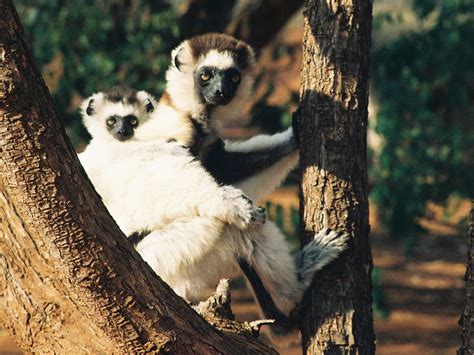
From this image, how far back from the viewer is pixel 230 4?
26.0ft

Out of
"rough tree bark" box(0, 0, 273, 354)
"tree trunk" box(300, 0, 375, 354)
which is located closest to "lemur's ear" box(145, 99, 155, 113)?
"tree trunk" box(300, 0, 375, 354)

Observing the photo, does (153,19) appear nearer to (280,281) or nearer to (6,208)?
(280,281)

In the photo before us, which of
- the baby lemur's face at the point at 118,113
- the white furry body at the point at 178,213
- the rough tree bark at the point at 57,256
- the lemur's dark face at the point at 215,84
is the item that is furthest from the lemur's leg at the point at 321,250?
the baby lemur's face at the point at 118,113

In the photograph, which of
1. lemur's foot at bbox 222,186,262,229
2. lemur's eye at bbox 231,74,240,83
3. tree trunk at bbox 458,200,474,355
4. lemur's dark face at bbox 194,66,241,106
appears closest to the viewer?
tree trunk at bbox 458,200,474,355

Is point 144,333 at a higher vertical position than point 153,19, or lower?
lower

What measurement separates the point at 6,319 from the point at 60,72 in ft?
15.2

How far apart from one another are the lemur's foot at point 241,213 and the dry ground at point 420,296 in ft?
9.48

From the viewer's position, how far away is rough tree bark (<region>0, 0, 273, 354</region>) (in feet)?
9.03

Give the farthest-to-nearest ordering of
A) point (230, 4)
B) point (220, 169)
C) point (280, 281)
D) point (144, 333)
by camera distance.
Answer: point (230, 4), point (220, 169), point (280, 281), point (144, 333)

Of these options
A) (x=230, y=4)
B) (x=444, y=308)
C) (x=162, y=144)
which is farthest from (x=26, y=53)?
(x=444, y=308)

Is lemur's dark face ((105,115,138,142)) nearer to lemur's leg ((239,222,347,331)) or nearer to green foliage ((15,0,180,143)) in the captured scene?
green foliage ((15,0,180,143))

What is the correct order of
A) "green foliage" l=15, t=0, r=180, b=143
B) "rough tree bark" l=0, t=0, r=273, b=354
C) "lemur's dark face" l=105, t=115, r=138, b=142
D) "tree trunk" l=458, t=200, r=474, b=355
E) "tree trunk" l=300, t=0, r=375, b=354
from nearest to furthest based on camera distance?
"rough tree bark" l=0, t=0, r=273, b=354 → "tree trunk" l=458, t=200, r=474, b=355 → "tree trunk" l=300, t=0, r=375, b=354 → "lemur's dark face" l=105, t=115, r=138, b=142 → "green foliage" l=15, t=0, r=180, b=143

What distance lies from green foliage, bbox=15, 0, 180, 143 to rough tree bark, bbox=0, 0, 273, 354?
399 cm

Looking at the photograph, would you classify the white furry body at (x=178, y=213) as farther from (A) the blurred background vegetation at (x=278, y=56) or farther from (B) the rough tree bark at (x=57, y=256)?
(A) the blurred background vegetation at (x=278, y=56)
